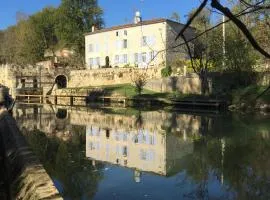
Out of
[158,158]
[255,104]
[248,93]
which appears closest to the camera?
[158,158]

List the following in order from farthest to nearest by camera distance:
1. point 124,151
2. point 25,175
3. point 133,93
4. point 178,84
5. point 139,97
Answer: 1. point 133,93
2. point 178,84
3. point 139,97
4. point 124,151
5. point 25,175

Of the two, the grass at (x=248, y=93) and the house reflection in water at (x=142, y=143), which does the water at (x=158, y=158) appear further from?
the grass at (x=248, y=93)

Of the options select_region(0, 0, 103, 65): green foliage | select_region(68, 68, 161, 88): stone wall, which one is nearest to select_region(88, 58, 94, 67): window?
select_region(68, 68, 161, 88): stone wall

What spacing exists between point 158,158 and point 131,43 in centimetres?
3960

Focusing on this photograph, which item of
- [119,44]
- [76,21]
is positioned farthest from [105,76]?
[76,21]

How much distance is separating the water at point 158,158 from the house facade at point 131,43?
24.3 m

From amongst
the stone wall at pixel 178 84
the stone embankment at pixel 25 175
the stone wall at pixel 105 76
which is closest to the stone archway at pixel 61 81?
the stone wall at pixel 105 76

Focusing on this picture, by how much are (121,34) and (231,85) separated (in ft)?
71.9

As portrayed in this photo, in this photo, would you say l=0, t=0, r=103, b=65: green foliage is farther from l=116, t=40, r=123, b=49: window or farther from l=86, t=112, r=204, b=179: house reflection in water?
l=86, t=112, r=204, b=179: house reflection in water

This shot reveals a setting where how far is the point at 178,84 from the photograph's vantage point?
41.8 meters

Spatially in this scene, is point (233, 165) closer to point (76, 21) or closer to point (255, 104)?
point (255, 104)

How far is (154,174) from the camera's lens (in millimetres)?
12656

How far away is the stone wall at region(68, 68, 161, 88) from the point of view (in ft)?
163

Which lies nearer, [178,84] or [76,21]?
[178,84]
